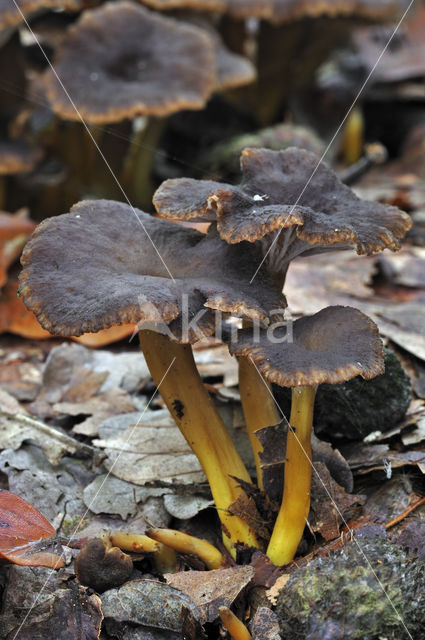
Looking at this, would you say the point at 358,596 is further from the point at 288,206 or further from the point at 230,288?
the point at 288,206

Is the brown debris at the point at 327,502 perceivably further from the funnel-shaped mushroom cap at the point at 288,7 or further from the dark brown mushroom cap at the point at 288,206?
the funnel-shaped mushroom cap at the point at 288,7

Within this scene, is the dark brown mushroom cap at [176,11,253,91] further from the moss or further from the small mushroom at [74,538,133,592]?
the moss

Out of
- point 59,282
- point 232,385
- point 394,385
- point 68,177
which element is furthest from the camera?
point 68,177

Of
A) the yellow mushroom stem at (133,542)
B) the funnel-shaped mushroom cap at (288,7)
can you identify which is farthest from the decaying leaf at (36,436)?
the funnel-shaped mushroom cap at (288,7)

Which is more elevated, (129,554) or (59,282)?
(59,282)

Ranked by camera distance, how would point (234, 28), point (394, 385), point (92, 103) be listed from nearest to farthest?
point (394, 385) < point (92, 103) < point (234, 28)

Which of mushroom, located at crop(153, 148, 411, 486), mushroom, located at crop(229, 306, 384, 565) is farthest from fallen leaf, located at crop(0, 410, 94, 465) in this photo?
mushroom, located at crop(229, 306, 384, 565)

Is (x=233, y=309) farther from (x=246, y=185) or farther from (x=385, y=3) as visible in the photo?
(x=385, y=3)

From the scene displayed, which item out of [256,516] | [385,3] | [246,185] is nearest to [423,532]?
[256,516]
